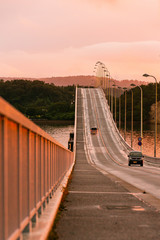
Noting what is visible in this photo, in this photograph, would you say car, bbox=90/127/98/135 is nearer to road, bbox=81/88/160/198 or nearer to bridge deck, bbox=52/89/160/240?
road, bbox=81/88/160/198

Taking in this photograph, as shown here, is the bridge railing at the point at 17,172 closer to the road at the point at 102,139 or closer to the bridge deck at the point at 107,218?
the bridge deck at the point at 107,218

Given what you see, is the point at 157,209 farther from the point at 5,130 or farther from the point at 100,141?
the point at 100,141

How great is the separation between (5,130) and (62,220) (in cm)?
442

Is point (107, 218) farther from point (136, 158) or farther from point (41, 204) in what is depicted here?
point (136, 158)

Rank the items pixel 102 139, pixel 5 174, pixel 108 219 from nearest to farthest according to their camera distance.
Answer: pixel 5 174
pixel 108 219
pixel 102 139

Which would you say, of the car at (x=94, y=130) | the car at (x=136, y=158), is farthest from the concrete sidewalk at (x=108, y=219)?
the car at (x=94, y=130)

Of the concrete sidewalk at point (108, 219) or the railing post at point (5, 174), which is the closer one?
the railing post at point (5, 174)

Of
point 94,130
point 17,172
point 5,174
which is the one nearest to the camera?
point 5,174

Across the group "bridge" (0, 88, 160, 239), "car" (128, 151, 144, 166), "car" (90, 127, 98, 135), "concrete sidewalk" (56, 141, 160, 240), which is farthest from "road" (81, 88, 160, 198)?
"bridge" (0, 88, 160, 239)

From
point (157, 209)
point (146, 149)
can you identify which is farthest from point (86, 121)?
point (157, 209)

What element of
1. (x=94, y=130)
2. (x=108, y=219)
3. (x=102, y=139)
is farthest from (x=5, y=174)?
(x=94, y=130)

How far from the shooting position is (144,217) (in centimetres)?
921

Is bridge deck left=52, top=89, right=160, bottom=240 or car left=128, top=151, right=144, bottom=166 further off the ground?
bridge deck left=52, top=89, right=160, bottom=240

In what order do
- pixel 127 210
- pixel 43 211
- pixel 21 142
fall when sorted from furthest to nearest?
pixel 127 210, pixel 43 211, pixel 21 142
